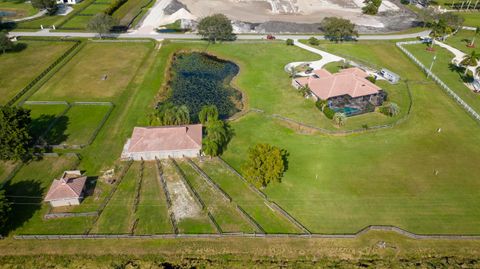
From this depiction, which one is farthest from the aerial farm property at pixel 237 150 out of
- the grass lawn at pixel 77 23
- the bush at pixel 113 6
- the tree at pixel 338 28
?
the bush at pixel 113 6

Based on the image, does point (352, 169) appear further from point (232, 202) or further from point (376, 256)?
point (232, 202)

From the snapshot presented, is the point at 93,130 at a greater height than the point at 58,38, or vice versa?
the point at 58,38

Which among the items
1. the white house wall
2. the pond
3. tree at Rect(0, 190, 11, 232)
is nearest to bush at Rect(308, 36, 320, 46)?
the pond

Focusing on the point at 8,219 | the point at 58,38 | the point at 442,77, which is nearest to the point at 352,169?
the point at 442,77

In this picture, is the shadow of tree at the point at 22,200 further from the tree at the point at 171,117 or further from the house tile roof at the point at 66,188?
the tree at the point at 171,117

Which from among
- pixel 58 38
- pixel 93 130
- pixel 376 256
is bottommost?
pixel 376 256
